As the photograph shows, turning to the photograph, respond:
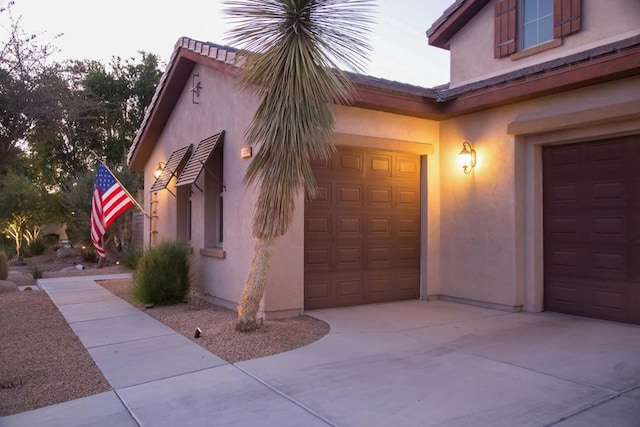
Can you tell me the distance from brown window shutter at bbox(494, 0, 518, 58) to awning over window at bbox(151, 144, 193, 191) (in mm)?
7076

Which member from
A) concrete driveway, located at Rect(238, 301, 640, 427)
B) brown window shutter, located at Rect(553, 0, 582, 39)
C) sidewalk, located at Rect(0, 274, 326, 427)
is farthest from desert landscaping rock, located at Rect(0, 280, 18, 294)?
brown window shutter, located at Rect(553, 0, 582, 39)

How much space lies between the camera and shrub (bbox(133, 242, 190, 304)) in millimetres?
9320

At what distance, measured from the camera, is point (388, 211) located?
9.41m

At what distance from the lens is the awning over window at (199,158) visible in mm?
9414

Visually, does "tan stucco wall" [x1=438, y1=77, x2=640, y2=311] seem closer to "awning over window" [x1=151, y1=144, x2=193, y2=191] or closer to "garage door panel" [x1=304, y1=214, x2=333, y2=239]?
"garage door panel" [x1=304, y1=214, x2=333, y2=239]

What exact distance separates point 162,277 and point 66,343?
2704mm

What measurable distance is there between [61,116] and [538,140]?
12.1 meters

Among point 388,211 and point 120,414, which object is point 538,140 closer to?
point 388,211

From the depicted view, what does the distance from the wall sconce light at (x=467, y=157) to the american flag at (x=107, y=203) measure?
7.14 meters

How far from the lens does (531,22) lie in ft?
33.9

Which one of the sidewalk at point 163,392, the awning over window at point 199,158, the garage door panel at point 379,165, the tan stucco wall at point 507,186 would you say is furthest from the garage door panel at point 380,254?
the sidewalk at point 163,392

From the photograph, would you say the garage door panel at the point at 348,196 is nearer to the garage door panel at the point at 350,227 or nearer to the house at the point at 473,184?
the house at the point at 473,184

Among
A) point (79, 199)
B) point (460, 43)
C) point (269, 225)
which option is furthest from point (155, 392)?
point (79, 199)

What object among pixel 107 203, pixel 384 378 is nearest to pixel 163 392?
pixel 384 378
